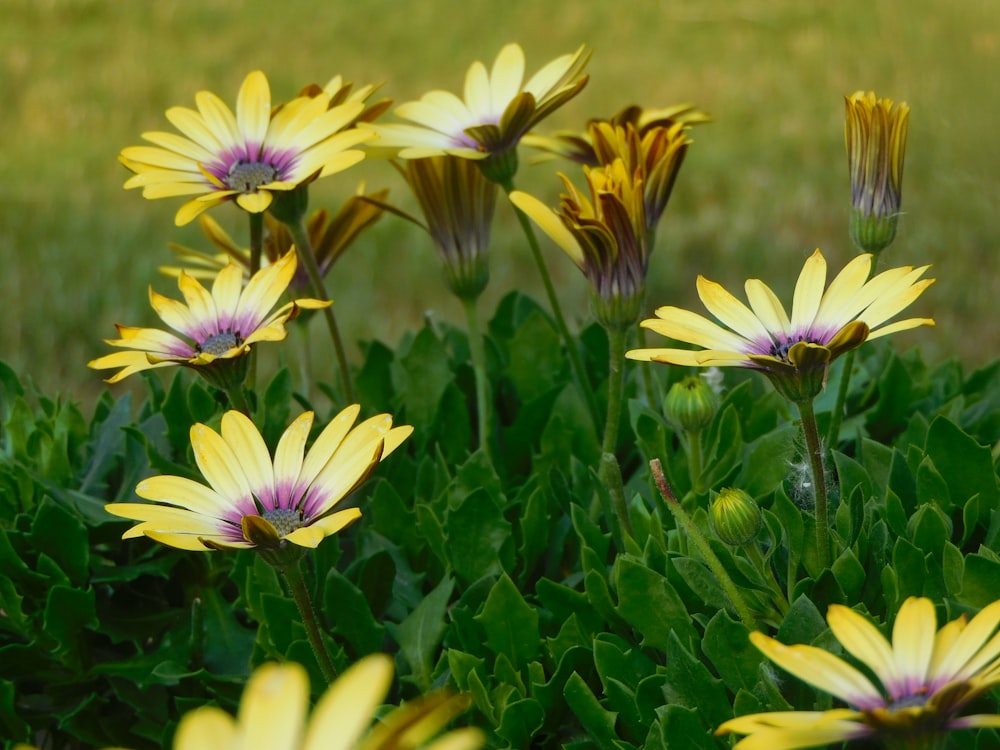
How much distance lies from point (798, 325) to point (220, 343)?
0.62m

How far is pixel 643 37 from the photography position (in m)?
5.88

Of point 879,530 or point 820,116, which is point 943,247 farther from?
point 879,530

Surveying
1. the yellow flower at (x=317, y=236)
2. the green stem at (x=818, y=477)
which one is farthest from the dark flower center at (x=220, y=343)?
the green stem at (x=818, y=477)

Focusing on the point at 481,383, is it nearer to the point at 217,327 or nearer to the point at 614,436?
the point at 614,436

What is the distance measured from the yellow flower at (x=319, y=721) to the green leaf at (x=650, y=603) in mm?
616

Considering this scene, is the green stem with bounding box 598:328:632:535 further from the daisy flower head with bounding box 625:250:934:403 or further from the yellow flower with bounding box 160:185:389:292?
the yellow flower with bounding box 160:185:389:292

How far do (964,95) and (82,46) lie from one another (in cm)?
383

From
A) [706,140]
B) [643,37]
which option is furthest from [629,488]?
[643,37]

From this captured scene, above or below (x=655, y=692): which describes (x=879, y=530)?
above

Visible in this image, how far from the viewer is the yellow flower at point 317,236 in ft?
5.85

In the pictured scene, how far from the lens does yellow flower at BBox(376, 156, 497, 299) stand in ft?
5.67

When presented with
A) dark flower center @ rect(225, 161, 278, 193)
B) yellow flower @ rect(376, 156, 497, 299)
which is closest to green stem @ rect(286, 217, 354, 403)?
dark flower center @ rect(225, 161, 278, 193)

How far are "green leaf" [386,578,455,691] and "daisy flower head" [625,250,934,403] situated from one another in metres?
0.44

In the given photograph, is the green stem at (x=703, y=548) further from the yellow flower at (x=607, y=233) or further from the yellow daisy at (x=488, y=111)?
the yellow daisy at (x=488, y=111)
